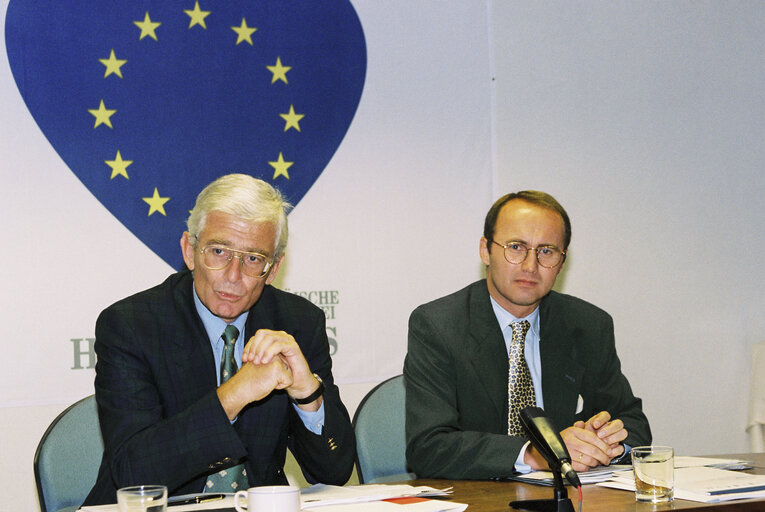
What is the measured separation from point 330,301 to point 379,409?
1134 millimetres

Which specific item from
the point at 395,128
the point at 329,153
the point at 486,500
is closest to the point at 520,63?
the point at 395,128

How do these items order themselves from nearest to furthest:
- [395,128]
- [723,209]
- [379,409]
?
[379,409], [395,128], [723,209]

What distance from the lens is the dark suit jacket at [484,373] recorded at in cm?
279

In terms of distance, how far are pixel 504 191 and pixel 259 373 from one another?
2.55 m

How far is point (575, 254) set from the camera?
188 inches

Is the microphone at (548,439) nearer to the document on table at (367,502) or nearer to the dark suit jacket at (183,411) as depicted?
the document on table at (367,502)

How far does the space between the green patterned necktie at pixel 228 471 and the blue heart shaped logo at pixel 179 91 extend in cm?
132

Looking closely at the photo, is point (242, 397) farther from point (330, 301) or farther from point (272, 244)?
point (330, 301)

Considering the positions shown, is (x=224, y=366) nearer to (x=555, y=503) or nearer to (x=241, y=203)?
(x=241, y=203)

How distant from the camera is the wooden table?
1955mm

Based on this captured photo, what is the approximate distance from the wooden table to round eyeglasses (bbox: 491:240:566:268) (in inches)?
36.6

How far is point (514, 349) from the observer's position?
3049mm

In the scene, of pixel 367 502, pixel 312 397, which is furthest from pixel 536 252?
pixel 367 502

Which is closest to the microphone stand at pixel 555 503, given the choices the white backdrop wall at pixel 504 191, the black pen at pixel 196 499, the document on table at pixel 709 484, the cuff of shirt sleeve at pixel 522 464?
the document on table at pixel 709 484
